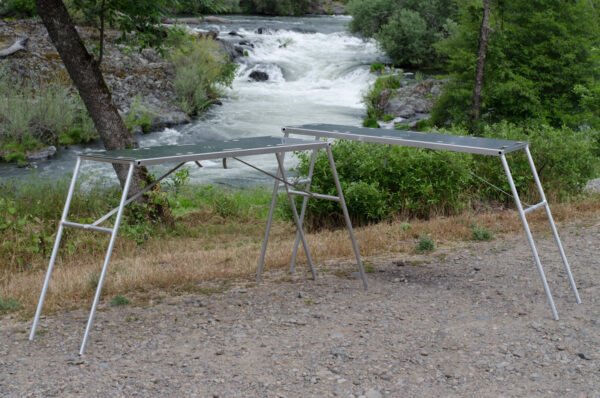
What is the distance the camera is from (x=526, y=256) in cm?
575

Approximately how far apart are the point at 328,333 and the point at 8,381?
1.95 meters

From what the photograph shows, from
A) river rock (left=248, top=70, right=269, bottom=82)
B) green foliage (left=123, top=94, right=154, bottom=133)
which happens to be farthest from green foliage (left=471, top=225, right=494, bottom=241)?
river rock (left=248, top=70, right=269, bottom=82)

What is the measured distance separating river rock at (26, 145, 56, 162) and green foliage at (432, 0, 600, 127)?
9.60m

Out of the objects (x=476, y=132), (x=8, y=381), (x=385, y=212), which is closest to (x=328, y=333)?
(x=8, y=381)

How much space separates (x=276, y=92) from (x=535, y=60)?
12410 millimetres

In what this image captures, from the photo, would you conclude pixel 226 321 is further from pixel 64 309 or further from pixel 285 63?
pixel 285 63

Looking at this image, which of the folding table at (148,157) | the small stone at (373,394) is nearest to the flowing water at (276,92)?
the folding table at (148,157)

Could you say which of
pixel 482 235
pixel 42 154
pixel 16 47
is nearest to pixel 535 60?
pixel 482 235

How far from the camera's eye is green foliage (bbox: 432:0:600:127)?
13.3m

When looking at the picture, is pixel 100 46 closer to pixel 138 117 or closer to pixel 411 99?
pixel 138 117

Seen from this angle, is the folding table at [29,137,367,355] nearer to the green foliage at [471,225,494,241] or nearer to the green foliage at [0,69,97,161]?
the green foliage at [471,225,494,241]

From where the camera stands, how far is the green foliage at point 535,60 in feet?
43.5

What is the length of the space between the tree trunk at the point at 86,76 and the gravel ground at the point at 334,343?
3756 millimetres

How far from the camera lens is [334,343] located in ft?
12.6
